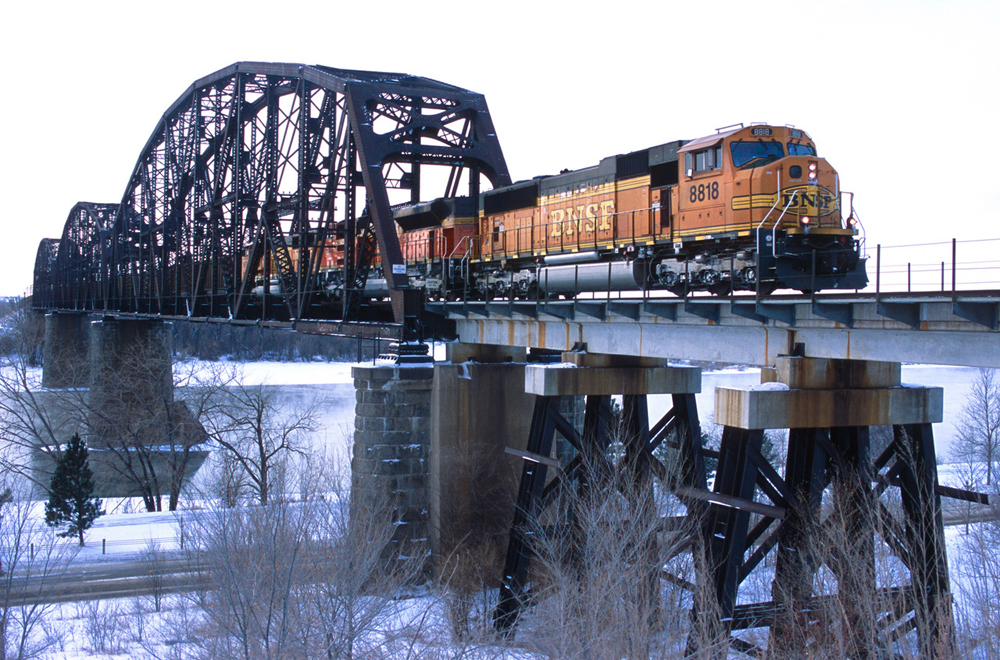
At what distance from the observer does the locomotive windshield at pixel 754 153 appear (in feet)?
54.0

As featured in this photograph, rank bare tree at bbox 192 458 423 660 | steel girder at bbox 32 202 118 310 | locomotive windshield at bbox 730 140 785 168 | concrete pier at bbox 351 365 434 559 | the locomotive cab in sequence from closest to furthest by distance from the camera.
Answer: bare tree at bbox 192 458 423 660
the locomotive cab
locomotive windshield at bbox 730 140 785 168
concrete pier at bbox 351 365 434 559
steel girder at bbox 32 202 118 310

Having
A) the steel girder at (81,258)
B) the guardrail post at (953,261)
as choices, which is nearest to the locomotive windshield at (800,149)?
the guardrail post at (953,261)

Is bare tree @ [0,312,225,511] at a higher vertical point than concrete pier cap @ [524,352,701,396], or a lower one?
lower

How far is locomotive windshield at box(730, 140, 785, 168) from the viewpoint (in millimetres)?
16469

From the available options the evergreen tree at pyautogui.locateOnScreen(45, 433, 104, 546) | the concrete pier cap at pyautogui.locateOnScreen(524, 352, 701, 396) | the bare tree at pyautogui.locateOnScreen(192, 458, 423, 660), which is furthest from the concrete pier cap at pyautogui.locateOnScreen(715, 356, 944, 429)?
the evergreen tree at pyautogui.locateOnScreen(45, 433, 104, 546)

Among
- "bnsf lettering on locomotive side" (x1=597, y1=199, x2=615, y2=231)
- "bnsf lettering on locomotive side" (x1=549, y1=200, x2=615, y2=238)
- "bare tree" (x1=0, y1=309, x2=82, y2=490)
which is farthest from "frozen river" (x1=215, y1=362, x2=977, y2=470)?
"bnsf lettering on locomotive side" (x1=597, y1=199, x2=615, y2=231)

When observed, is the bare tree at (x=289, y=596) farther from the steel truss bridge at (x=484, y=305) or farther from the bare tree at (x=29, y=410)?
the bare tree at (x=29, y=410)

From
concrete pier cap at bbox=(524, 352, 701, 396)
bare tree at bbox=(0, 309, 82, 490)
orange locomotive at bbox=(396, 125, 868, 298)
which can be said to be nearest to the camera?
concrete pier cap at bbox=(524, 352, 701, 396)

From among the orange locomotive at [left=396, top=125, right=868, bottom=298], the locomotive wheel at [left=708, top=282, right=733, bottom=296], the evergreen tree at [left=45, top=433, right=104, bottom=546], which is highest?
the orange locomotive at [left=396, top=125, right=868, bottom=298]

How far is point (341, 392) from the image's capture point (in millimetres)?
76750

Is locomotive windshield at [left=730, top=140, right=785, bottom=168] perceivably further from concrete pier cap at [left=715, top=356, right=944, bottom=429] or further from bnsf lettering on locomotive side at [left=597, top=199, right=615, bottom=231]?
concrete pier cap at [left=715, top=356, right=944, bottom=429]

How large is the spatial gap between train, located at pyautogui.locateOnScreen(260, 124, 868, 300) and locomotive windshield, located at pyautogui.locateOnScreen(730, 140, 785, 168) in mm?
29

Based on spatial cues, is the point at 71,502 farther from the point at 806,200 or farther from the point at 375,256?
the point at 806,200

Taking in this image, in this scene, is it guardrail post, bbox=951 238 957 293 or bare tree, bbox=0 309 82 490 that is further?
bare tree, bbox=0 309 82 490
